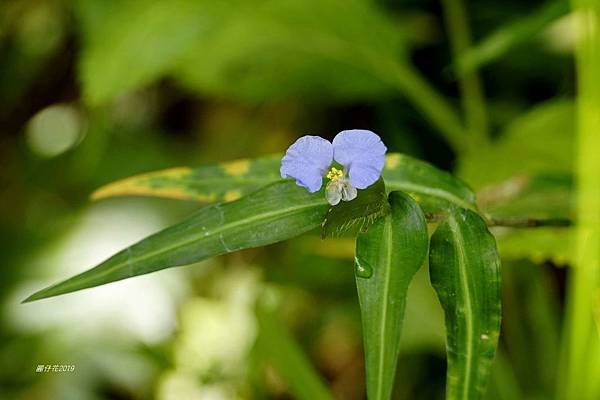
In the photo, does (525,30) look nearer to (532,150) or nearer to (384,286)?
(532,150)

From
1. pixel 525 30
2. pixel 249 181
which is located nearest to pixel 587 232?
pixel 525 30

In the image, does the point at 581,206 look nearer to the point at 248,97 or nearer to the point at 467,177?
the point at 467,177

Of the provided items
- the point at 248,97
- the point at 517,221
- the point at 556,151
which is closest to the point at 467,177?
the point at 556,151

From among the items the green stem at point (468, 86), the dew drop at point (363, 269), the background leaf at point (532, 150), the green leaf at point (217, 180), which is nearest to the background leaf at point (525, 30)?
the background leaf at point (532, 150)

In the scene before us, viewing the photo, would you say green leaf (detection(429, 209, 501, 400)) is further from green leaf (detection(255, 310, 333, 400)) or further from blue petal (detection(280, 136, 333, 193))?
green leaf (detection(255, 310, 333, 400))

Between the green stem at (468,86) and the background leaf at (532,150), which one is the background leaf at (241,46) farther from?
the background leaf at (532,150)

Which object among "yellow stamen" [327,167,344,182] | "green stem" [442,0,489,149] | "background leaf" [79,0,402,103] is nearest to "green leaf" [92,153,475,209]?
"yellow stamen" [327,167,344,182]
